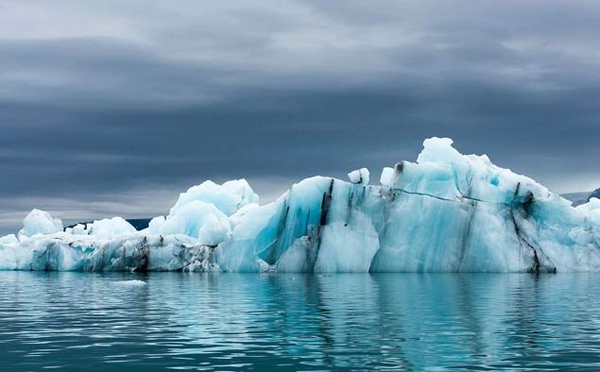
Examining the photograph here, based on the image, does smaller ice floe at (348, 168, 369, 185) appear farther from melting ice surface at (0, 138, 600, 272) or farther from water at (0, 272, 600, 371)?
water at (0, 272, 600, 371)

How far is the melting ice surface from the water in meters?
17.6

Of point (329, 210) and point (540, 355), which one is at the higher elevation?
point (329, 210)

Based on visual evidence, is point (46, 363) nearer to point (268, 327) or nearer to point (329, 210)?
point (268, 327)

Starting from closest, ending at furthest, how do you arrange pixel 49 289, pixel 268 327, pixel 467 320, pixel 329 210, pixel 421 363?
pixel 421 363
pixel 268 327
pixel 467 320
pixel 49 289
pixel 329 210

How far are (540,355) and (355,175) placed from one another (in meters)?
38.0

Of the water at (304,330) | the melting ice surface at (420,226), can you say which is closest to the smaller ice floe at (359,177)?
the melting ice surface at (420,226)

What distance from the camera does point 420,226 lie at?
50.1 meters

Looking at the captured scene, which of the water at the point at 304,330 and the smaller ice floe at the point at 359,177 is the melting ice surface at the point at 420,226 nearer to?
the smaller ice floe at the point at 359,177

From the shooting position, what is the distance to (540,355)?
577 inches

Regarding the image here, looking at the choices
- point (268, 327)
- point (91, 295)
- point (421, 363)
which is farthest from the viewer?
point (91, 295)

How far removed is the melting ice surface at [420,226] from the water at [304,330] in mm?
17650

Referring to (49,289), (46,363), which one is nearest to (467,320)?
(46,363)

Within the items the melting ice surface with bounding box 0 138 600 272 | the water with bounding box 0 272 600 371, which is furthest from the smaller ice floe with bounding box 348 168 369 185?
the water with bounding box 0 272 600 371

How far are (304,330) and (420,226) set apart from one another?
32.1 meters
